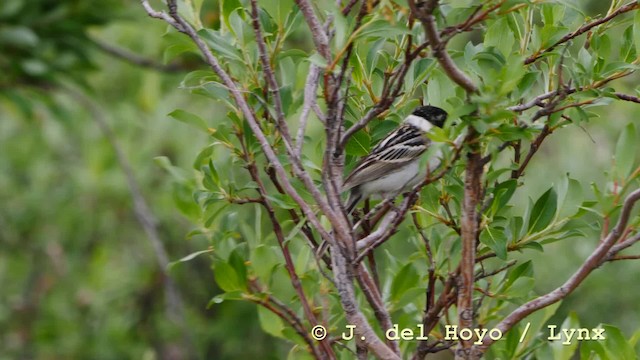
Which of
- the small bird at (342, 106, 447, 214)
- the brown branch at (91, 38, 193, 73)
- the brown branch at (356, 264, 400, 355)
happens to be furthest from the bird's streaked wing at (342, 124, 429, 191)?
the brown branch at (91, 38, 193, 73)

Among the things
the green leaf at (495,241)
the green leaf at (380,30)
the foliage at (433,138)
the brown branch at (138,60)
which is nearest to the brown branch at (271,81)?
the foliage at (433,138)

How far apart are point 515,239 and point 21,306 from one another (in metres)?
4.98

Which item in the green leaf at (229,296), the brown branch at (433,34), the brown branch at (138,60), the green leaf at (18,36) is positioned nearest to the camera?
the brown branch at (433,34)

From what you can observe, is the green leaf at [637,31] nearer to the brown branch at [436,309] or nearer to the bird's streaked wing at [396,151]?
the brown branch at [436,309]

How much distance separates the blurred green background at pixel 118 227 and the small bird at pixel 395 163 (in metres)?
2.09

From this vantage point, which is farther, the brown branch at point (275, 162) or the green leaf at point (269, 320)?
the green leaf at point (269, 320)

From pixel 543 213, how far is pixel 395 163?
1.02 meters

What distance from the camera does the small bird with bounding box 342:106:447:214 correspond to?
9.43ft

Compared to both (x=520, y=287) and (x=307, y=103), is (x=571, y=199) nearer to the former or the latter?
(x=520, y=287)

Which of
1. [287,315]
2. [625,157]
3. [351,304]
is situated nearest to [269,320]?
[287,315]

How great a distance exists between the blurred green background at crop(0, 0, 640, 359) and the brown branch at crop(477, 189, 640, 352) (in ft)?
11.1

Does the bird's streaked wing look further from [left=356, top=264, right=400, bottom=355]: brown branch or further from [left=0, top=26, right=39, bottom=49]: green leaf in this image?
[left=0, top=26, right=39, bottom=49]: green leaf

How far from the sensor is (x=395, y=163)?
3.35 m

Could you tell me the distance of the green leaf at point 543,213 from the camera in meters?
2.37
